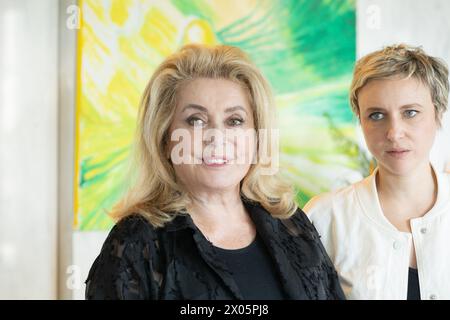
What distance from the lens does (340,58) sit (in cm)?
157

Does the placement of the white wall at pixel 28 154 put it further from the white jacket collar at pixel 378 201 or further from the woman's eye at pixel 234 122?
the white jacket collar at pixel 378 201

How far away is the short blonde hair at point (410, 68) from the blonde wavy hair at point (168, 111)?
0.24m

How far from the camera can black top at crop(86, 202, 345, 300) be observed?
0.95 meters

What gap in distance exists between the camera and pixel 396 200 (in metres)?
1.25

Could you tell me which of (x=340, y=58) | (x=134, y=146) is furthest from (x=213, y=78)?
(x=340, y=58)

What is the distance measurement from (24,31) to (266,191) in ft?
2.76

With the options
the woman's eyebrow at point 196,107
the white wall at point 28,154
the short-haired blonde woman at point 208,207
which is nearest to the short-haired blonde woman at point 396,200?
the short-haired blonde woman at point 208,207

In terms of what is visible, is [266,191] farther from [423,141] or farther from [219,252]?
[423,141]

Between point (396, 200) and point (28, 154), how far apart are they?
1.00 meters

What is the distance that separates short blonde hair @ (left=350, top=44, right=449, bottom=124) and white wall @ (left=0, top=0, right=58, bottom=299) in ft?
2.84

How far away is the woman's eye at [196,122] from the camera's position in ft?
3.53

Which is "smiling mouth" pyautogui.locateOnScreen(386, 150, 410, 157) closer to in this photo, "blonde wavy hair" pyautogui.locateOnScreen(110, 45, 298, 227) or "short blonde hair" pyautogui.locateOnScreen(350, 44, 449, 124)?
"short blonde hair" pyautogui.locateOnScreen(350, 44, 449, 124)

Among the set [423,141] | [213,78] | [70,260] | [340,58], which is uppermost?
[340,58]

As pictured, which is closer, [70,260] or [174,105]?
[174,105]
